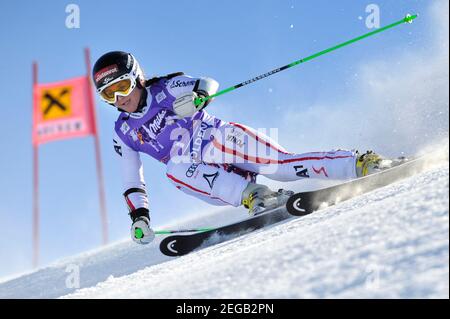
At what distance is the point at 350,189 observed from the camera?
3.46 meters

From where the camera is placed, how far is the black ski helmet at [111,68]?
429 cm

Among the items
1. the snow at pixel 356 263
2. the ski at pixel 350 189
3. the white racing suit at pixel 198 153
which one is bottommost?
the snow at pixel 356 263

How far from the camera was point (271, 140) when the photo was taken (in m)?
4.19

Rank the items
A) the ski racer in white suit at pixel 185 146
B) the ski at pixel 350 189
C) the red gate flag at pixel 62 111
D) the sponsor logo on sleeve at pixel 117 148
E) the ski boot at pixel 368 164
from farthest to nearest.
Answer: the red gate flag at pixel 62 111, the sponsor logo on sleeve at pixel 117 148, the ski racer in white suit at pixel 185 146, the ski boot at pixel 368 164, the ski at pixel 350 189

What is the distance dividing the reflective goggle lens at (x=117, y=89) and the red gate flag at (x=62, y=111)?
8666 mm

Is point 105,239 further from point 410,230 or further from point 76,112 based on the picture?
point 410,230

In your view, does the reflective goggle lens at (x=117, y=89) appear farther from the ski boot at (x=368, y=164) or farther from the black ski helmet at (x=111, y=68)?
the ski boot at (x=368, y=164)

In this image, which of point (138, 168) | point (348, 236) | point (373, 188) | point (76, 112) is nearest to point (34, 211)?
point (76, 112)

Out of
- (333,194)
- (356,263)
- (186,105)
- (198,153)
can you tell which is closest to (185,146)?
(198,153)

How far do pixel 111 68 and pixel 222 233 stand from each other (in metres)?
1.52

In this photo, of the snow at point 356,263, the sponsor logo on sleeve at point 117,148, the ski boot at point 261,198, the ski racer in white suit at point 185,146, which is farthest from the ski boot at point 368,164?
the sponsor logo on sleeve at point 117,148

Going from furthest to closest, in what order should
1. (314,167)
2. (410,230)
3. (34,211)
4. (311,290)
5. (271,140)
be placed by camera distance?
(34,211) → (271,140) → (314,167) → (410,230) → (311,290)

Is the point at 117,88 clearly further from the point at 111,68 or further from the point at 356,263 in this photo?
the point at 356,263

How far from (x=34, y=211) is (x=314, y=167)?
9831mm
